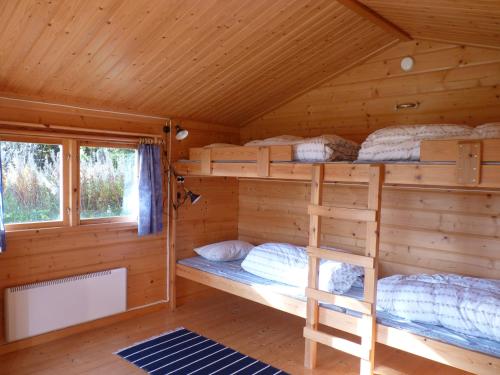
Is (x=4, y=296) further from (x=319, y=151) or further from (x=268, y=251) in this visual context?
(x=319, y=151)

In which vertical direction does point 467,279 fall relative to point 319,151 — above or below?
below

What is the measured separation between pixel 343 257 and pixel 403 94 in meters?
1.64

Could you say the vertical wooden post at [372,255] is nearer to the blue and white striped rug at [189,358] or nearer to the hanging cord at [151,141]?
the blue and white striped rug at [189,358]

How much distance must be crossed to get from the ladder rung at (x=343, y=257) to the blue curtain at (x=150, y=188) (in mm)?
1725

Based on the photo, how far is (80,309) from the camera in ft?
11.9

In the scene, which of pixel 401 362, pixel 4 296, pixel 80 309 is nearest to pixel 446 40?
pixel 401 362

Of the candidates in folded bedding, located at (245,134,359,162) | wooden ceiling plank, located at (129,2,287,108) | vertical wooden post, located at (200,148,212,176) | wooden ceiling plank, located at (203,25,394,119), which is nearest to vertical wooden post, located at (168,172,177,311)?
vertical wooden post, located at (200,148,212,176)

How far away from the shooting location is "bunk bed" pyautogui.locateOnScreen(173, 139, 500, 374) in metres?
2.29

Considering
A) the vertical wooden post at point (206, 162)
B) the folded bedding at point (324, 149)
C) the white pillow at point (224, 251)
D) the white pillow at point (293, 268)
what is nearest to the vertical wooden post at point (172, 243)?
the white pillow at point (224, 251)

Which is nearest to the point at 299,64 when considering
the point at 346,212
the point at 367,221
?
the point at 346,212

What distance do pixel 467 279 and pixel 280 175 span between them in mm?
1583

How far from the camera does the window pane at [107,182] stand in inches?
148

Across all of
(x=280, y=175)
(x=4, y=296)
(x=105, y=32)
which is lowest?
(x=4, y=296)

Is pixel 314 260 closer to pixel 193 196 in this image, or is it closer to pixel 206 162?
pixel 206 162
